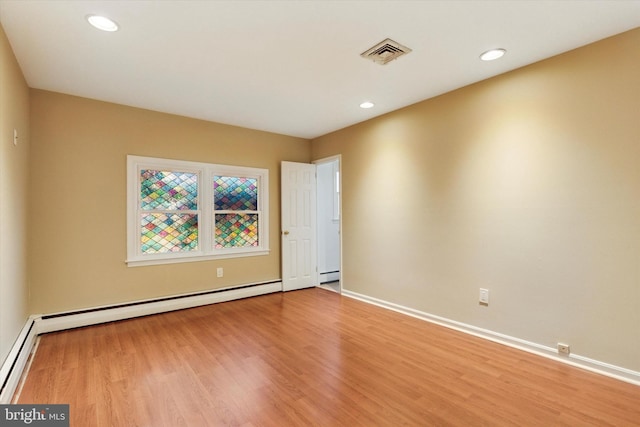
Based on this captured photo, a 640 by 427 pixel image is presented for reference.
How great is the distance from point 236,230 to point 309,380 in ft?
9.11

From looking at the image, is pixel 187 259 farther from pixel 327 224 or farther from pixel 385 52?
pixel 385 52

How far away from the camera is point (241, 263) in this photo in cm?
448

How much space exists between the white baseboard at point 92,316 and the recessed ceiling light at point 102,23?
7.97 ft

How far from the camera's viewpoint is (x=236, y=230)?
4.52 meters

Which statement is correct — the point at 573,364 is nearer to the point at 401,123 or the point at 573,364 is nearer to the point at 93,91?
the point at 401,123

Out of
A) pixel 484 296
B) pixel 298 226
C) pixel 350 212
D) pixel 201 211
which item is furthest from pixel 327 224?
pixel 484 296

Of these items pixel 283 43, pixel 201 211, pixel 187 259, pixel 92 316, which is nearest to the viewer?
pixel 283 43

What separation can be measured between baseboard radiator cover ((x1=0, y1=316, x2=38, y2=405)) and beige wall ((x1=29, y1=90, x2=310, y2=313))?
0.40 metres

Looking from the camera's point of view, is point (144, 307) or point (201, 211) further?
point (201, 211)

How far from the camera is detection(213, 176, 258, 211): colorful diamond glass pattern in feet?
14.2

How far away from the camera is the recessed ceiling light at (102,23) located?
203 cm

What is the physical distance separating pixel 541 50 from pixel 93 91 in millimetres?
4263

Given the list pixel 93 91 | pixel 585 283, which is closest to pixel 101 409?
pixel 93 91

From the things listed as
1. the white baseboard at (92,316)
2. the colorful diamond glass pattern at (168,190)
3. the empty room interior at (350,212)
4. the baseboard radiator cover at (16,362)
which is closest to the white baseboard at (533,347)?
the empty room interior at (350,212)
